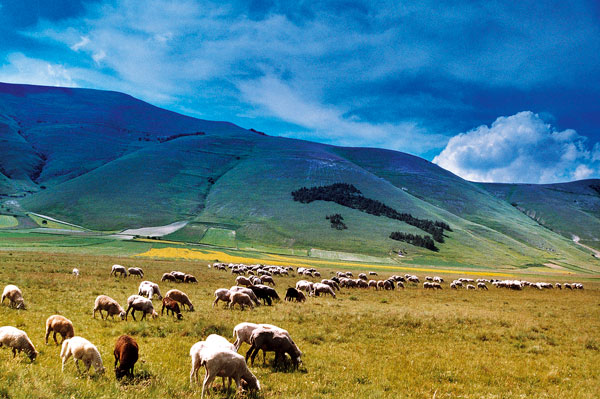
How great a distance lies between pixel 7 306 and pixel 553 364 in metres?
24.1

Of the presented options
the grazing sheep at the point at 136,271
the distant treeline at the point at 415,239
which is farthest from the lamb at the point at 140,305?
the distant treeline at the point at 415,239

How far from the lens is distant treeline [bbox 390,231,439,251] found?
111 metres

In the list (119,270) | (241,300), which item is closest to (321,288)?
(241,300)

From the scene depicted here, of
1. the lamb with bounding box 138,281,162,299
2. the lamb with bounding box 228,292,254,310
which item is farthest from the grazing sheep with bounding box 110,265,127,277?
the lamb with bounding box 228,292,254,310

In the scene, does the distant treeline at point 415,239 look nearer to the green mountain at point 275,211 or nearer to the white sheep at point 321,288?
the green mountain at point 275,211

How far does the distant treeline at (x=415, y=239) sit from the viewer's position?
363ft

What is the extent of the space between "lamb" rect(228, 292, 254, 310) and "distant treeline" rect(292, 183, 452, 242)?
116 metres

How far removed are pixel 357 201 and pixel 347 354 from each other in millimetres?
139677

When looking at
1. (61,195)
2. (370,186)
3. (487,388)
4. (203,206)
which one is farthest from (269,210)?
(487,388)

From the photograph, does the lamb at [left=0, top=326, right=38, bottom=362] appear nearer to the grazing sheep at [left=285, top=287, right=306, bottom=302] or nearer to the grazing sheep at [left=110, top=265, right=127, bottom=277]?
the grazing sheep at [left=285, top=287, right=306, bottom=302]

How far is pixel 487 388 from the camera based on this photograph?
9.72m

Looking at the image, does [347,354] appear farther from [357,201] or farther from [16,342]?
[357,201]

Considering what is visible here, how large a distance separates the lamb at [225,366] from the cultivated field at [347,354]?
431mm

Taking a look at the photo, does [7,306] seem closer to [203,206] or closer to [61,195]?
[203,206]
